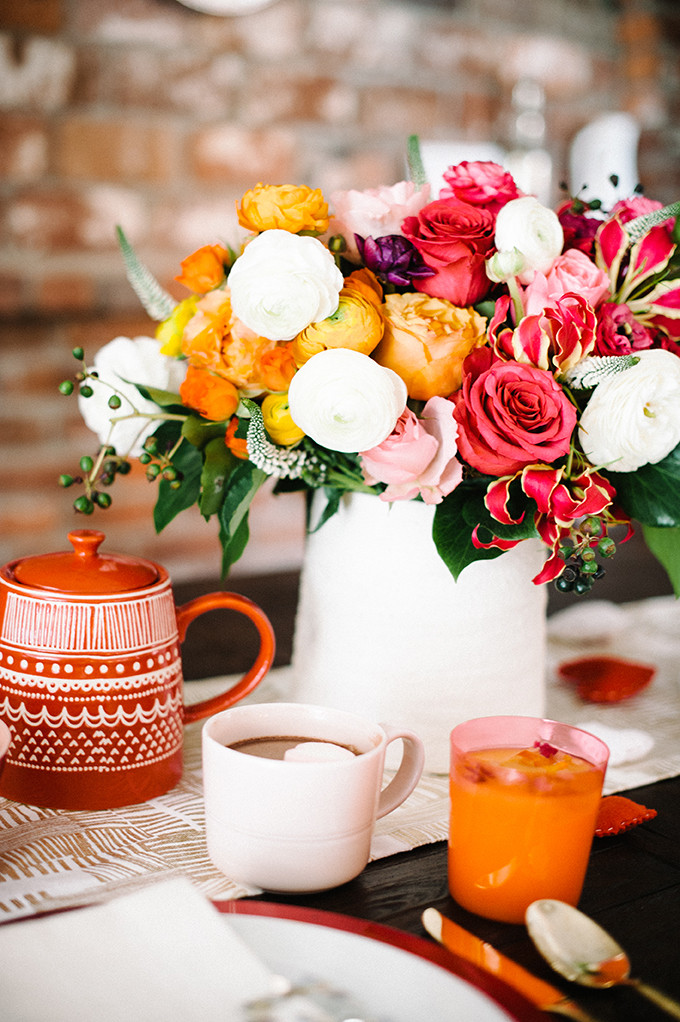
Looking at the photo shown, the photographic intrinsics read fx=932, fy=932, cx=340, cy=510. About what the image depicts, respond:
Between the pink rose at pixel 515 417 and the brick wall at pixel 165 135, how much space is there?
1.44m

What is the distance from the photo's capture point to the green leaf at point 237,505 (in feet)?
2.27

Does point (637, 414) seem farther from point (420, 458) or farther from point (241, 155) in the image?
point (241, 155)

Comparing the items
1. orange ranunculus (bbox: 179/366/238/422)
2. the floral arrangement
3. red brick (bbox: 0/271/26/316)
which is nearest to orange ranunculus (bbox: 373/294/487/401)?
the floral arrangement

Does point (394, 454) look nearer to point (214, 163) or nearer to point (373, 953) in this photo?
point (373, 953)

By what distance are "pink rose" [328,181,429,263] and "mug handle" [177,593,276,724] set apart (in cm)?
27

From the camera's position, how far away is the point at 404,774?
586 mm

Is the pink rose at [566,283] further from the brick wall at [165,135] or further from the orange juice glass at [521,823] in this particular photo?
the brick wall at [165,135]

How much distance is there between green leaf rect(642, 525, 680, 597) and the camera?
2.25 feet

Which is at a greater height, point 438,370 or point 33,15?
point 33,15

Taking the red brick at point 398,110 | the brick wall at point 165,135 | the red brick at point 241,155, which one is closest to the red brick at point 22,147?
the brick wall at point 165,135

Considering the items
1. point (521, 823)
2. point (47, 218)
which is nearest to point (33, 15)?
point (47, 218)

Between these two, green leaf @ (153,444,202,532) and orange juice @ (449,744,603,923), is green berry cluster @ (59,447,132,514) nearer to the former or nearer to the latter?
green leaf @ (153,444,202,532)

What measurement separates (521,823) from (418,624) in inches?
8.3

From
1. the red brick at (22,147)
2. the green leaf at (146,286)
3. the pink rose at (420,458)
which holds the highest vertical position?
the red brick at (22,147)
